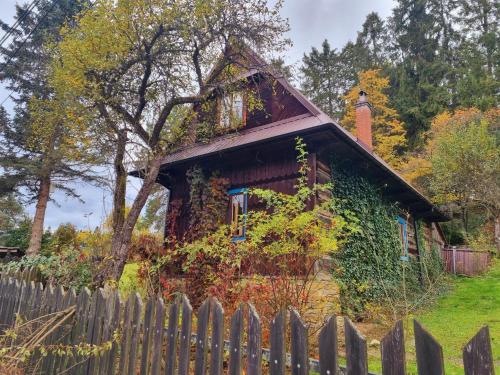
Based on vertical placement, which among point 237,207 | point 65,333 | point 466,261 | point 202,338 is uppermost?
point 237,207

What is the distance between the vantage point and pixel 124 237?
6.84m

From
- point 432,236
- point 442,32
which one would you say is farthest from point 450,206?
point 442,32

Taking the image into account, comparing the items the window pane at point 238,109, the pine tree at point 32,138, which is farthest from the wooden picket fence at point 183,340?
the pine tree at point 32,138

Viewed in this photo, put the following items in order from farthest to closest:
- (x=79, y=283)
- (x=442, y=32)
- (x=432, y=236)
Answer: (x=442, y=32), (x=432, y=236), (x=79, y=283)

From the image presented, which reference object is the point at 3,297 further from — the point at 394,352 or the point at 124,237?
the point at 394,352

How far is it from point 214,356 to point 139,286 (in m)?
5.46

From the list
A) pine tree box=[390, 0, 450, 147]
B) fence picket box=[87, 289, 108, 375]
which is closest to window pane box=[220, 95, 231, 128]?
fence picket box=[87, 289, 108, 375]

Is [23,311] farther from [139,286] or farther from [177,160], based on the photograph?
[177,160]

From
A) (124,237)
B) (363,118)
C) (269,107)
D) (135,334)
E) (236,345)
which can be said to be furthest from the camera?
(363,118)

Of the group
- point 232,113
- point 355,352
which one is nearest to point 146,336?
Result: point 355,352

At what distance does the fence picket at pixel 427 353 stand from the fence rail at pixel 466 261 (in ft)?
58.4

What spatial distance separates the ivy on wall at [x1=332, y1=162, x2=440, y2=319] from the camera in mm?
8219

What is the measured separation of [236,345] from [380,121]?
85.3ft

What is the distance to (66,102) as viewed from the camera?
907 cm
